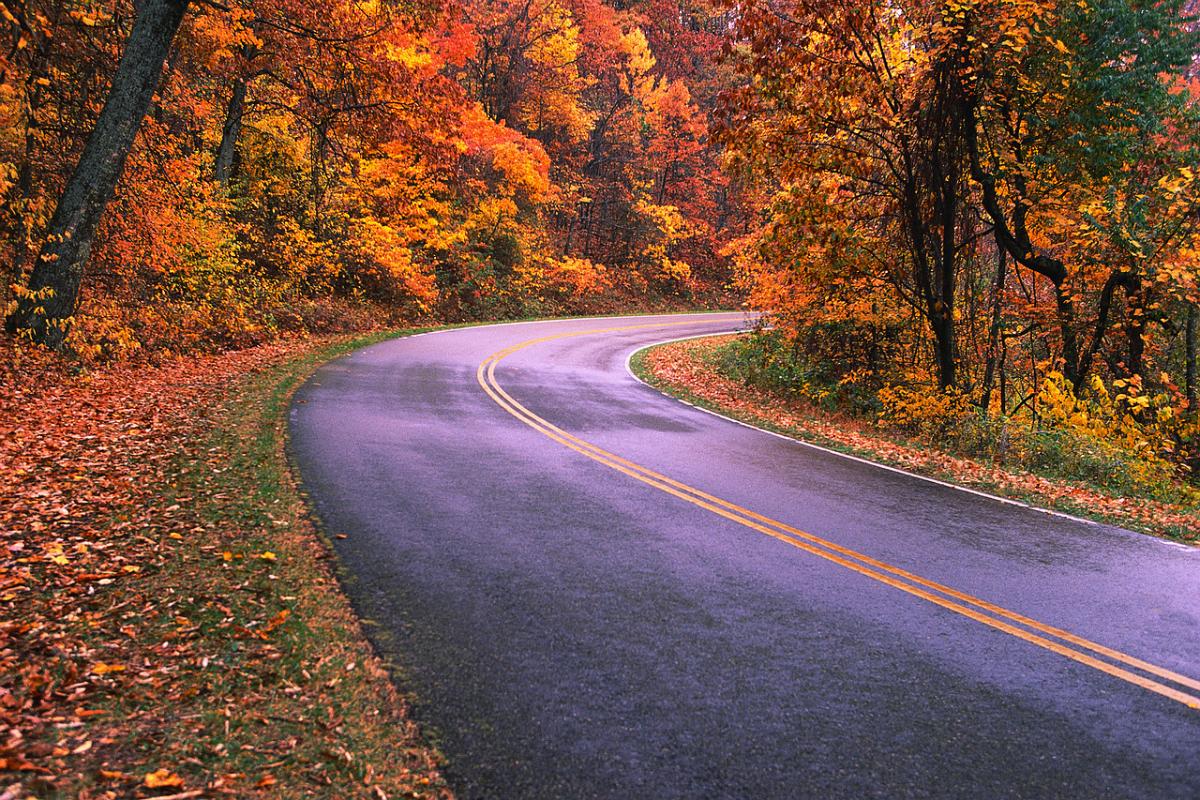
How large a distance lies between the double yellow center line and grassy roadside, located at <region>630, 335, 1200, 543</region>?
3.71 metres

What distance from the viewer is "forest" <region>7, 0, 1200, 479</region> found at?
11.7m

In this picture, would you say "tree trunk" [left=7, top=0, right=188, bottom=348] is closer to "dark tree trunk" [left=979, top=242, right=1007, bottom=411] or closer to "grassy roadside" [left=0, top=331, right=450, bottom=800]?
"grassy roadside" [left=0, top=331, right=450, bottom=800]

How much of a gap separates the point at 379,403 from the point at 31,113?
6.98 m

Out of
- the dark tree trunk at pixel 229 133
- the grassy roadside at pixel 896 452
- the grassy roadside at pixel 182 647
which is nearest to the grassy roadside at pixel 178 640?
the grassy roadside at pixel 182 647

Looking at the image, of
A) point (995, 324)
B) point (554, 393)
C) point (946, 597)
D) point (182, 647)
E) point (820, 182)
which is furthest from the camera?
point (995, 324)

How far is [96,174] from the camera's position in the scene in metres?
11.1

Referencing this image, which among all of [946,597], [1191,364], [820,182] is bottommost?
[946,597]

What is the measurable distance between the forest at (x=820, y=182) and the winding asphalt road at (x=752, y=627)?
608 centimetres

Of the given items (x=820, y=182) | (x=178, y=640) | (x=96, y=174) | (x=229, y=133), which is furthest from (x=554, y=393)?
(x=229, y=133)

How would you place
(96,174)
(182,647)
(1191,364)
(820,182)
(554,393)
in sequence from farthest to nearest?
(1191,364)
(554,393)
(820,182)
(96,174)
(182,647)

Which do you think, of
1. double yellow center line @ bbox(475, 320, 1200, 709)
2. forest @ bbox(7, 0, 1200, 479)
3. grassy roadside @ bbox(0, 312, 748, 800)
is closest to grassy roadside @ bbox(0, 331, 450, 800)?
grassy roadside @ bbox(0, 312, 748, 800)

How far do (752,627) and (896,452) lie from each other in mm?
7622

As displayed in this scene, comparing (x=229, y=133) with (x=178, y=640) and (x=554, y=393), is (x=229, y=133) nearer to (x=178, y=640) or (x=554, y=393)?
(x=554, y=393)

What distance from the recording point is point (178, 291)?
16703mm
